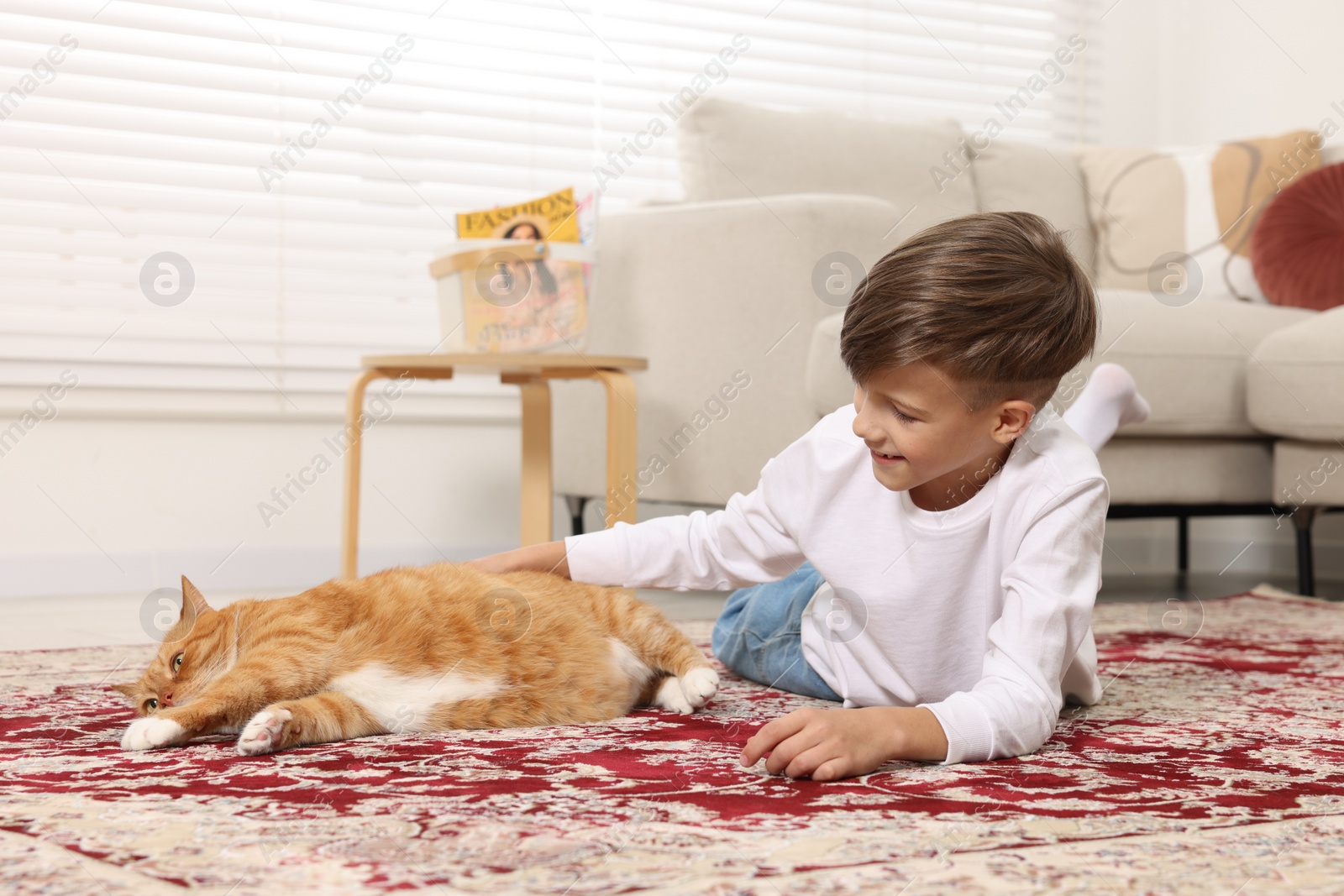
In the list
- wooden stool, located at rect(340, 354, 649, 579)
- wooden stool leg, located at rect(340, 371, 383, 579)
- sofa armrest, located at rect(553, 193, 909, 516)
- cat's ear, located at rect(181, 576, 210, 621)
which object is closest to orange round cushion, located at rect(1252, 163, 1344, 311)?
sofa armrest, located at rect(553, 193, 909, 516)

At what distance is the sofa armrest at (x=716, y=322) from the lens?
2.44 meters

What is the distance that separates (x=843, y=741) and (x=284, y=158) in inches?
96.0

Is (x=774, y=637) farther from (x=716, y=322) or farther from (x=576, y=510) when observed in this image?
(x=576, y=510)

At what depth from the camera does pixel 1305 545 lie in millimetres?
2693

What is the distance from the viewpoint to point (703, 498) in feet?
8.48

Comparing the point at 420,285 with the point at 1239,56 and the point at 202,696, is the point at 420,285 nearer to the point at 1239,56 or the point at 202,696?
the point at 202,696

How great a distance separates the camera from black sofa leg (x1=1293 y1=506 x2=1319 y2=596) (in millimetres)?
2621

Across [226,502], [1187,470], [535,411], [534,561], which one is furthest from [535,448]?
[1187,470]

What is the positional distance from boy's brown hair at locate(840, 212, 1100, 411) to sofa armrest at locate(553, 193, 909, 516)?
1.19 meters

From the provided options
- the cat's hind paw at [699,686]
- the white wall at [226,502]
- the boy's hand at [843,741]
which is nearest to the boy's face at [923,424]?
the boy's hand at [843,741]

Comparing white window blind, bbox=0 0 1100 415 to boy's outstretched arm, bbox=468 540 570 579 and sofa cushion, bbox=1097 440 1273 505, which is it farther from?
sofa cushion, bbox=1097 440 1273 505

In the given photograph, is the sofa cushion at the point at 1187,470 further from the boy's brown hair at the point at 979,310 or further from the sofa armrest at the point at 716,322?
the boy's brown hair at the point at 979,310

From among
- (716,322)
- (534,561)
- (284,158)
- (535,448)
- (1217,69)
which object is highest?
(1217,69)

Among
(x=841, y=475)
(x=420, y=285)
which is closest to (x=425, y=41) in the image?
(x=420, y=285)
